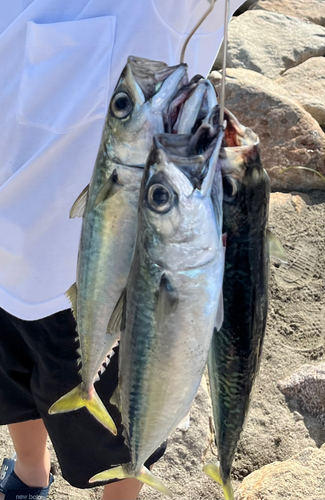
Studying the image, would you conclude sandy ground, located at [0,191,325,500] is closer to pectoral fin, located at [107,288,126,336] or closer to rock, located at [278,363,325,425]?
rock, located at [278,363,325,425]

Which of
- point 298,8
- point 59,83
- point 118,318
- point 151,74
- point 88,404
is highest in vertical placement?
point 151,74

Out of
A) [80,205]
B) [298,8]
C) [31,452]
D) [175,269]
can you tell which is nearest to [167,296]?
[175,269]

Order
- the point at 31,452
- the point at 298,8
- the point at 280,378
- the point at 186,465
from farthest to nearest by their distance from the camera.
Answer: the point at 298,8 → the point at 280,378 → the point at 186,465 → the point at 31,452

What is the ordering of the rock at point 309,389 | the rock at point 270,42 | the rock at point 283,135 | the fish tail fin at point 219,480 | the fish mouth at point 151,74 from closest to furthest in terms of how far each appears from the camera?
the fish mouth at point 151,74
the fish tail fin at point 219,480
the rock at point 309,389
the rock at point 283,135
the rock at point 270,42

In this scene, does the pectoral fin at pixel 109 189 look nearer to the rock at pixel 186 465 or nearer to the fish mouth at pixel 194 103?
the fish mouth at pixel 194 103

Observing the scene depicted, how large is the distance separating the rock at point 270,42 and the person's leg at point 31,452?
5.00m

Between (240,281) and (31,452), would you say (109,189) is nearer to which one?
(240,281)

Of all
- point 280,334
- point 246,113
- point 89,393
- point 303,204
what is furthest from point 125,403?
point 246,113

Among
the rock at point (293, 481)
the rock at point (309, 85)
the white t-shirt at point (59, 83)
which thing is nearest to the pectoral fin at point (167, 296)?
the white t-shirt at point (59, 83)

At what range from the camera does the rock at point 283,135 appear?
4.83 meters

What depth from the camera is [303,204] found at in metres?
4.73

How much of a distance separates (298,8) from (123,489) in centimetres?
801

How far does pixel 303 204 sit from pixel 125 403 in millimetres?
3756

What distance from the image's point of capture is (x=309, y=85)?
594cm
